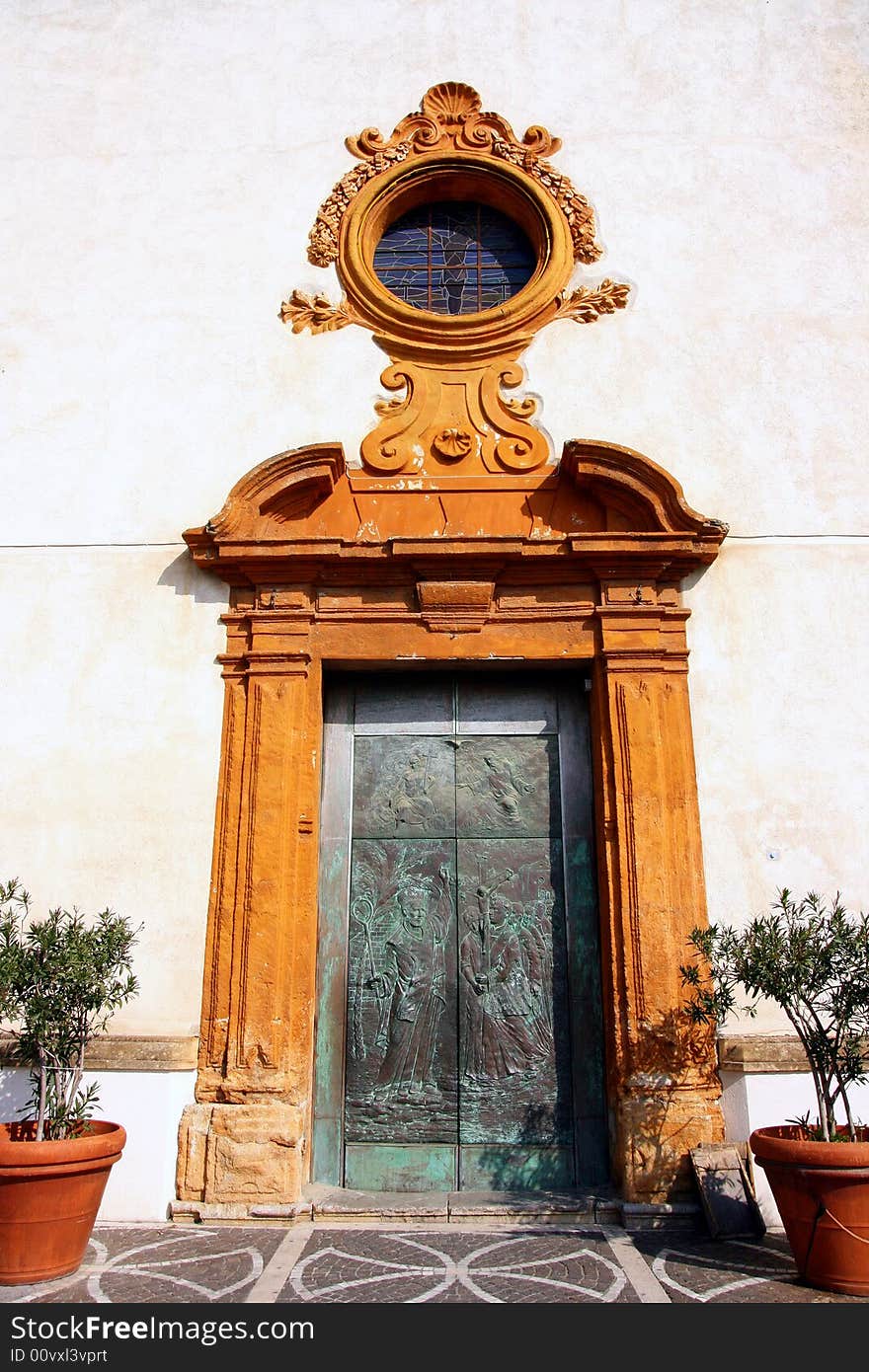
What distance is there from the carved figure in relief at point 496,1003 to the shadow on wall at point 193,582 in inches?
82.1

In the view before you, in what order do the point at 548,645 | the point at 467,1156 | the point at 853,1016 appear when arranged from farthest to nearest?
the point at 548,645 → the point at 467,1156 → the point at 853,1016

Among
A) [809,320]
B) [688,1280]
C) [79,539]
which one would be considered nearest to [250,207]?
[79,539]

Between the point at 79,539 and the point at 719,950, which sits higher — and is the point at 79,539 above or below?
above

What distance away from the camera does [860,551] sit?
565 centimetres

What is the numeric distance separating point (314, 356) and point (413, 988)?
11.8ft

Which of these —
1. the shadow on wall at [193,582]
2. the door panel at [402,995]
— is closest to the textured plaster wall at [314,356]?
the shadow on wall at [193,582]

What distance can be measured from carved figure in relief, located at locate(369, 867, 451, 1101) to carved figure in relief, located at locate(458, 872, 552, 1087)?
0.49ft

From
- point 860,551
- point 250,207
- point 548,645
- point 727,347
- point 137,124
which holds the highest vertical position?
point 137,124

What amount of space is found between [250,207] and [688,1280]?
6089 mm
